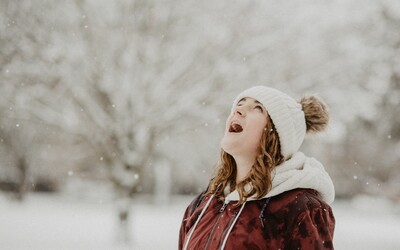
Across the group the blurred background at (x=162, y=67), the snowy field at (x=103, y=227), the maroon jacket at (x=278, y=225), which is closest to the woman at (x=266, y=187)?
the maroon jacket at (x=278, y=225)

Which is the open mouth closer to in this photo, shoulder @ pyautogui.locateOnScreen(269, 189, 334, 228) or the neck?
the neck

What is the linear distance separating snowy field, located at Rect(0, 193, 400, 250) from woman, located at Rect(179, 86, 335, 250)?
7.76 meters

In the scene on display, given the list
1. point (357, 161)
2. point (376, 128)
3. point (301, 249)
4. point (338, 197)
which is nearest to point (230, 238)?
point (301, 249)

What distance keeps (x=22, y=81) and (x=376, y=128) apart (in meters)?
8.45

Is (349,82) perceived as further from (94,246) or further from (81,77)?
(94,246)

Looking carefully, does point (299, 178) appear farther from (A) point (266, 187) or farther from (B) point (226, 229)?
(B) point (226, 229)

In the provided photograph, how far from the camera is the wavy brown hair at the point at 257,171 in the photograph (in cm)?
202

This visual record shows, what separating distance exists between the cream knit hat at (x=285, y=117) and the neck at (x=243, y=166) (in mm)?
157

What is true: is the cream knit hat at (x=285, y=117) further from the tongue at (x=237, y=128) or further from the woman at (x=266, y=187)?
the tongue at (x=237, y=128)

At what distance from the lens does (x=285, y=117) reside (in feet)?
7.22

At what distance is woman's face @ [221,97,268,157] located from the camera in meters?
2.17

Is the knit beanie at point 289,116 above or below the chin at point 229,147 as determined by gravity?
above

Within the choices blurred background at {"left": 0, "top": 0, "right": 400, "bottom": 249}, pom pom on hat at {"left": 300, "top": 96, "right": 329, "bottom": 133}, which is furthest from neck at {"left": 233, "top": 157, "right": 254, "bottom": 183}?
blurred background at {"left": 0, "top": 0, "right": 400, "bottom": 249}

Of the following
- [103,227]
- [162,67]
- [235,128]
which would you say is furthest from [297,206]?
[103,227]
